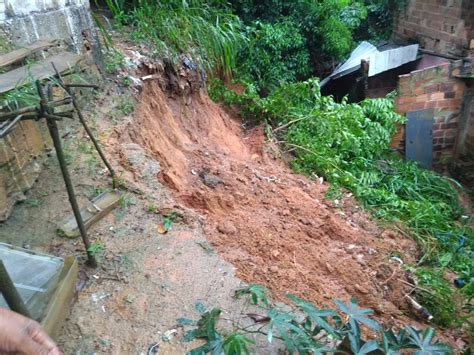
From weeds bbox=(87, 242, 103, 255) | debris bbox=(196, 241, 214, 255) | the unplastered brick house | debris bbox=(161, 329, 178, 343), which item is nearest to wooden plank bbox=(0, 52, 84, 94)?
weeds bbox=(87, 242, 103, 255)

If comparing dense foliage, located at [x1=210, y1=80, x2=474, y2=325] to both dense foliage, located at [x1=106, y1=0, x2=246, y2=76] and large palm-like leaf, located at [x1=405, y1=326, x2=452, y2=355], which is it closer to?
dense foliage, located at [x1=106, y1=0, x2=246, y2=76]

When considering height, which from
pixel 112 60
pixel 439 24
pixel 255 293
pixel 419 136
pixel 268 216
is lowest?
pixel 419 136

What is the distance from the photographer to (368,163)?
212 inches

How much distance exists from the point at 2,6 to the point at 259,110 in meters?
3.33

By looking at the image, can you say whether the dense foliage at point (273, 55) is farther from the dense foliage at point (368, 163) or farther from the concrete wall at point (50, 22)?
the concrete wall at point (50, 22)

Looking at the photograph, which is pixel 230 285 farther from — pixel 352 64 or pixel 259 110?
pixel 352 64

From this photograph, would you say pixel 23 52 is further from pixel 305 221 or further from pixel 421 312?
pixel 421 312

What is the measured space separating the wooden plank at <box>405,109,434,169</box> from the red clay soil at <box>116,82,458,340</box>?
297cm

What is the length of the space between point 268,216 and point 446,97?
4733mm

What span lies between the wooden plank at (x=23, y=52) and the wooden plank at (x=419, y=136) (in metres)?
5.47

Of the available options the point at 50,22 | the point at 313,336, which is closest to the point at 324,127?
the point at 50,22

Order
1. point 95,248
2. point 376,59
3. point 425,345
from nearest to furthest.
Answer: point 425,345 → point 95,248 → point 376,59

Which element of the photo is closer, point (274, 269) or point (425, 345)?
point (425, 345)

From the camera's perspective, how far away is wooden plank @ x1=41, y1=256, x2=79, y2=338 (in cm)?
170
